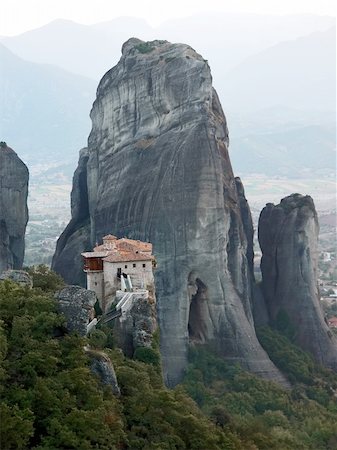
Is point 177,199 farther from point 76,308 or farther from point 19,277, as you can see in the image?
point 76,308

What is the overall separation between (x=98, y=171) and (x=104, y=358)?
24.9m

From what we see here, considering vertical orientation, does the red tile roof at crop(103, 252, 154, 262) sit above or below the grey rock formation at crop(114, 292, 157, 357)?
above

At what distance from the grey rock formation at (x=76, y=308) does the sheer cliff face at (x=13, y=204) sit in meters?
22.7

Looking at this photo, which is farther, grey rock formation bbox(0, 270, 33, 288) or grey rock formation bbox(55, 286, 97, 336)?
grey rock formation bbox(0, 270, 33, 288)

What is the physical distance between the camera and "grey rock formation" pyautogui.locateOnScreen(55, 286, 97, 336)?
2138cm

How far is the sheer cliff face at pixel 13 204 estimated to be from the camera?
4444 centimetres

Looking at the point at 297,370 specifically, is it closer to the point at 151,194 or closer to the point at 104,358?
the point at 151,194

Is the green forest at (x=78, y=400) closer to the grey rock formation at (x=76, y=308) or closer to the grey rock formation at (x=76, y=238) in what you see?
the grey rock formation at (x=76, y=308)

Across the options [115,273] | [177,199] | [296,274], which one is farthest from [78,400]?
[296,274]

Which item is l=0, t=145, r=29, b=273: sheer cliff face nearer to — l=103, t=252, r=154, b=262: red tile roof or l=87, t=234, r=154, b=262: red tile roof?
l=87, t=234, r=154, b=262: red tile roof

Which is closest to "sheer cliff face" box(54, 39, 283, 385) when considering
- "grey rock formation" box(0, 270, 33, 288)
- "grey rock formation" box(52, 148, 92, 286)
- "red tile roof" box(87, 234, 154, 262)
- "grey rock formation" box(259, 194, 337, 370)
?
"grey rock formation" box(52, 148, 92, 286)

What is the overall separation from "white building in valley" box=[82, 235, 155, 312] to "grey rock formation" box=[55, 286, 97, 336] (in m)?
5.69

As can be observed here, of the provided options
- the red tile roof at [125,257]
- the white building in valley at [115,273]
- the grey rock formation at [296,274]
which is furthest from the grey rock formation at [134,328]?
the grey rock formation at [296,274]

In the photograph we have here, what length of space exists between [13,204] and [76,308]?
2412cm
